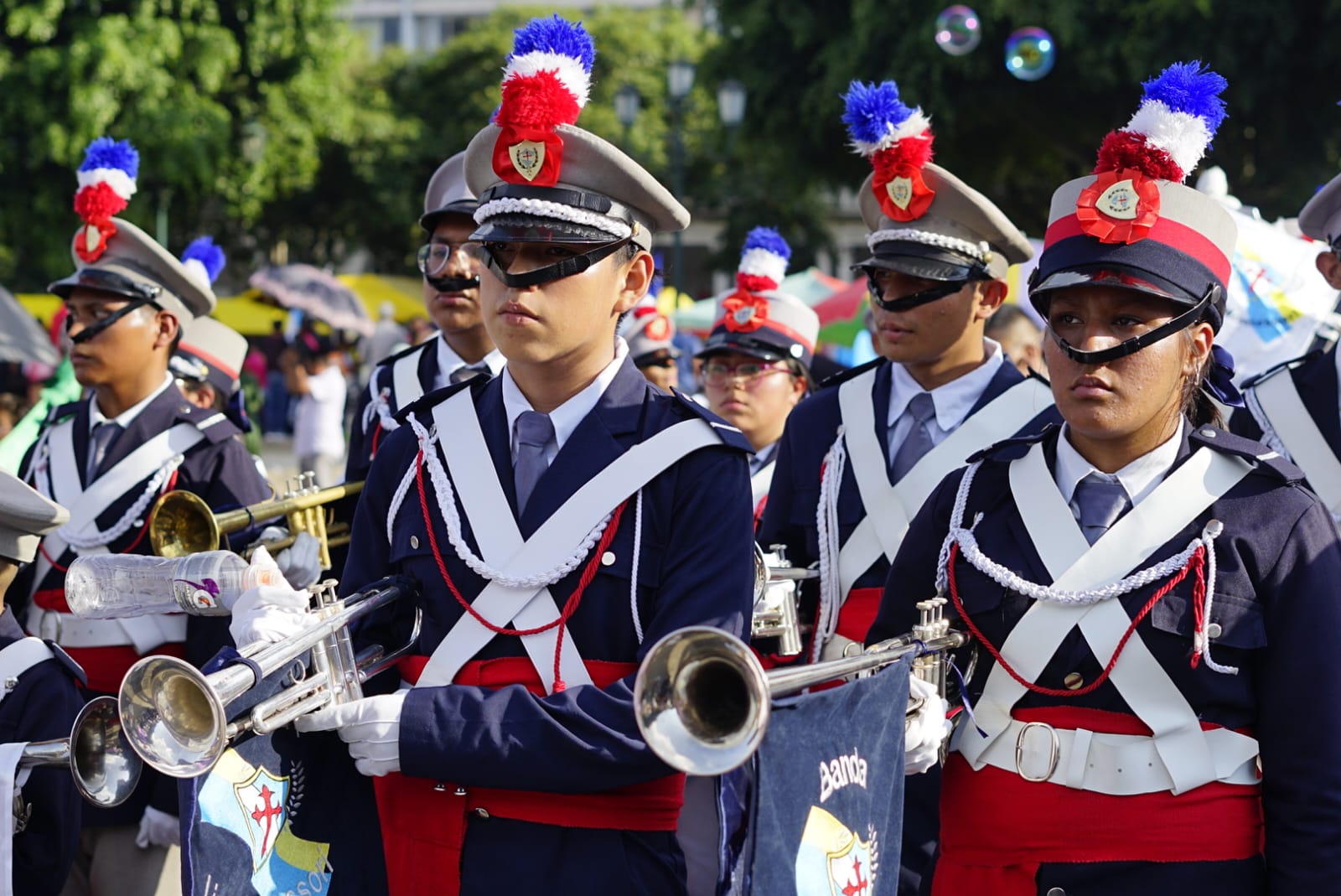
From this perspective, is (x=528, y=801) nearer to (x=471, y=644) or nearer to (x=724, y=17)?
(x=471, y=644)

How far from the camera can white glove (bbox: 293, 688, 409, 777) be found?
2943 millimetres

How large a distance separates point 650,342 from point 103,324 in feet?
11.2

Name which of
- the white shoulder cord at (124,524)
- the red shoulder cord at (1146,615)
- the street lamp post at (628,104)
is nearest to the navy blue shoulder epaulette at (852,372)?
the red shoulder cord at (1146,615)

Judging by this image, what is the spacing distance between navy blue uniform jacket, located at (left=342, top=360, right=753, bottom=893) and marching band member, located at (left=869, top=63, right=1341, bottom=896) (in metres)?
0.59

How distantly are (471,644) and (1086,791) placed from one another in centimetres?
122

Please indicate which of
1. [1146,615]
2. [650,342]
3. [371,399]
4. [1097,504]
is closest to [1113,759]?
[1146,615]

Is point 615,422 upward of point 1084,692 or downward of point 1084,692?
upward

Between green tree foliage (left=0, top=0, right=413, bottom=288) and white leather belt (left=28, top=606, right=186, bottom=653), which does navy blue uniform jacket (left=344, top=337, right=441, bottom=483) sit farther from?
green tree foliage (left=0, top=0, right=413, bottom=288)

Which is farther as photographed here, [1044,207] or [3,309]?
[1044,207]

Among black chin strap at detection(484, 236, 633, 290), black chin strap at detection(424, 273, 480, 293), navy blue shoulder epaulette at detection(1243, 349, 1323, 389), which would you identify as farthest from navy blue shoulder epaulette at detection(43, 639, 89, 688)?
navy blue shoulder epaulette at detection(1243, 349, 1323, 389)

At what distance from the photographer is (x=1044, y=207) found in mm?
24000

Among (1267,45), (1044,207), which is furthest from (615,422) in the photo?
(1044,207)

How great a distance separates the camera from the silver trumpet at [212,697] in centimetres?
275

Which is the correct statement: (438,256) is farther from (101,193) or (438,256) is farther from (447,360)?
(101,193)
